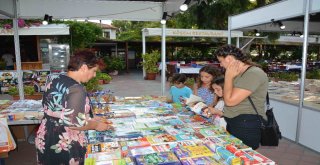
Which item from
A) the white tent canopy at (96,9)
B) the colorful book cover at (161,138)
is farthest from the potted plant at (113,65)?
the colorful book cover at (161,138)

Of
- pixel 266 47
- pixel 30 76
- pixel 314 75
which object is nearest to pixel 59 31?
pixel 30 76

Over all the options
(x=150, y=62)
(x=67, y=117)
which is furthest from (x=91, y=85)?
(x=150, y=62)

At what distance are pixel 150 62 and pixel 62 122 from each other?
10368 mm

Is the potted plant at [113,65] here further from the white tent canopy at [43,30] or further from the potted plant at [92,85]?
the potted plant at [92,85]

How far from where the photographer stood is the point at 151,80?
12.4 meters

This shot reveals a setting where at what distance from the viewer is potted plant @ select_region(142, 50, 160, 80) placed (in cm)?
1193

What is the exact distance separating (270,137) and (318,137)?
7.04ft

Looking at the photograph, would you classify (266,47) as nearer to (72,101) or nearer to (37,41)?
(37,41)

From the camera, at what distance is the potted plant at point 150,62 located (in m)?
11.9

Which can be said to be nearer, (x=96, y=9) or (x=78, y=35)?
(x=96, y=9)

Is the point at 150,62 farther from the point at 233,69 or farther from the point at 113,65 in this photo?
the point at 233,69

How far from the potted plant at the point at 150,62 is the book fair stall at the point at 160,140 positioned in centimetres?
899

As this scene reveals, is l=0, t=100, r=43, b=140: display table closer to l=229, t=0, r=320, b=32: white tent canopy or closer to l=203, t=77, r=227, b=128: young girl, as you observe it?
l=203, t=77, r=227, b=128: young girl

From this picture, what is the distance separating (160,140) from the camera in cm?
190
